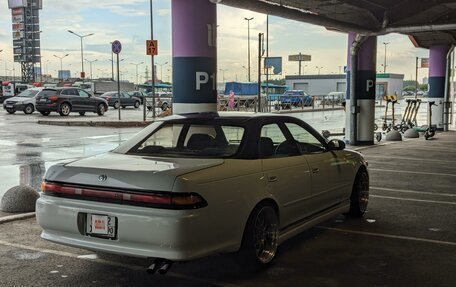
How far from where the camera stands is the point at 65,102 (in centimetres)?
3027

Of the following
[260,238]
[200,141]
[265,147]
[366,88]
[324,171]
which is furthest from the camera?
[366,88]

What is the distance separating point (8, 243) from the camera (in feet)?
18.9

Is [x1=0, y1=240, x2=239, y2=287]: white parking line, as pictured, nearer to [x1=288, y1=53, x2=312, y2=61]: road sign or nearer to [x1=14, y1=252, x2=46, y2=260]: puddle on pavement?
[x1=14, y1=252, x2=46, y2=260]: puddle on pavement

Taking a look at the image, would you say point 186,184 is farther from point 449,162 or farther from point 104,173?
point 449,162

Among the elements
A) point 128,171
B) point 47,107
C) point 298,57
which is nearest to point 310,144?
point 128,171

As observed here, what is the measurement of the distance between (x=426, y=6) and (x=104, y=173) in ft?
→ 48.4

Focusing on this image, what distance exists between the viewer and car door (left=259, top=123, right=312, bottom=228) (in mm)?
4941

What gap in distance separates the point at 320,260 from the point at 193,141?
175 centimetres

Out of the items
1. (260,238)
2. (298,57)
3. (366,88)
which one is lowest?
(260,238)

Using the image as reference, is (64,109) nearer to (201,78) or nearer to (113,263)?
(201,78)

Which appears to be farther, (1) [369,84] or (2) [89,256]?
(1) [369,84]

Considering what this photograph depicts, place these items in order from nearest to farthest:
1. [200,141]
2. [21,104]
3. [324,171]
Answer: [200,141] < [324,171] < [21,104]

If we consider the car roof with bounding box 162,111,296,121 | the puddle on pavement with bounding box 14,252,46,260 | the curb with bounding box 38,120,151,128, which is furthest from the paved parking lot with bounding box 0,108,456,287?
the curb with bounding box 38,120,151,128

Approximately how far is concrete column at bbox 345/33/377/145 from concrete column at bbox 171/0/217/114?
814cm
